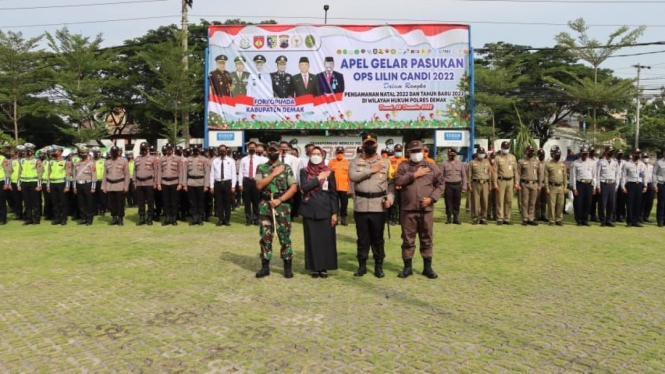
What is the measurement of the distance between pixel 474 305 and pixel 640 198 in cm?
815

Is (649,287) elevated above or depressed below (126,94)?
below

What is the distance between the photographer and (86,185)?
1119 cm

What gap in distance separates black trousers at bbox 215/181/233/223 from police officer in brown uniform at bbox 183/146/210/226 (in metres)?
0.30

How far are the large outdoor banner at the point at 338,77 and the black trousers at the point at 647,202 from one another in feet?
25.6

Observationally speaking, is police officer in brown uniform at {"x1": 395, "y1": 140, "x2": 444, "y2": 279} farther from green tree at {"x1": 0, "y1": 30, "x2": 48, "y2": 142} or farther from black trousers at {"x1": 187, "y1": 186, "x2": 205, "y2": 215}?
green tree at {"x1": 0, "y1": 30, "x2": 48, "y2": 142}

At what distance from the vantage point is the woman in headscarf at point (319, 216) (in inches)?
252

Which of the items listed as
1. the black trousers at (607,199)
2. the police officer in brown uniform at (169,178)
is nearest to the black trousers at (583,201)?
the black trousers at (607,199)

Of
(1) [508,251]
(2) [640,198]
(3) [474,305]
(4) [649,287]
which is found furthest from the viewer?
(2) [640,198]

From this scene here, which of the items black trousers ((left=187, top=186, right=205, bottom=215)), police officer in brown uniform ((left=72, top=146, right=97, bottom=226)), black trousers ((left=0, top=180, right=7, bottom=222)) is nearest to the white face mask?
black trousers ((left=187, top=186, right=205, bottom=215))

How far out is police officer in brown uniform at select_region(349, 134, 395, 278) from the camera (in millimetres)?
6395

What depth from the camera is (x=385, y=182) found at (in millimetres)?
6512

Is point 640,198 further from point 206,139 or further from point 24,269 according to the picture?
point 206,139

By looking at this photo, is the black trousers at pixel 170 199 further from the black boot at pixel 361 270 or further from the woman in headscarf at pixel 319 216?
the black boot at pixel 361 270

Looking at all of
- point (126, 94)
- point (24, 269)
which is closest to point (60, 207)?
point (24, 269)
